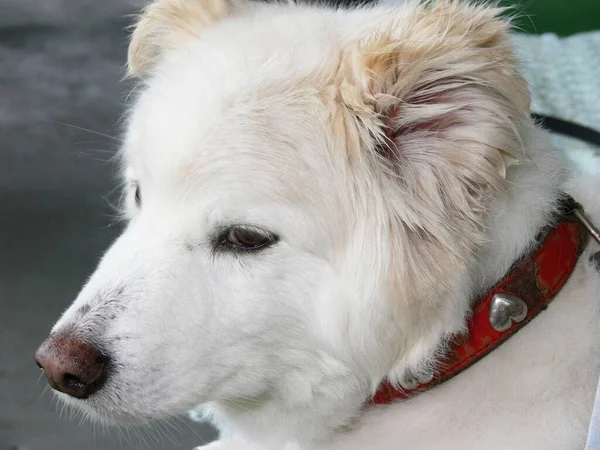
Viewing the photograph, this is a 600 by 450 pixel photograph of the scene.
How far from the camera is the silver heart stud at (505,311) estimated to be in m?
1.11

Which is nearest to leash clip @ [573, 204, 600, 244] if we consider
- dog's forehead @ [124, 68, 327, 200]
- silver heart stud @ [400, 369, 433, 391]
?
silver heart stud @ [400, 369, 433, 391]

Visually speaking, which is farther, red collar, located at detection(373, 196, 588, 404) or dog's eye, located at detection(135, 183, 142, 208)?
dog's eye, located at detection(135, 183, 142, 208)

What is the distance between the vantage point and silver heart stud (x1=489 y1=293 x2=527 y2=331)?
1.11 meters

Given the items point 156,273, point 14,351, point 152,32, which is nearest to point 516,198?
point 156,273

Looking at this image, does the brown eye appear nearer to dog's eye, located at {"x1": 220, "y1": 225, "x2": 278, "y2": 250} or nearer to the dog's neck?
dog's eye, located at {"x1": 220, "y1": 225, "x2": 278, "y2": 250}

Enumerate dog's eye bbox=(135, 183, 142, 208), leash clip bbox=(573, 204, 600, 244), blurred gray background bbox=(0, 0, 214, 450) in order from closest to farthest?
leash clip bbox=(573, 204, 600, 244)
dog's eye bbox=(135, 183, 142, 208)
blurred gray background bbox=(0, 0, 214, 450)

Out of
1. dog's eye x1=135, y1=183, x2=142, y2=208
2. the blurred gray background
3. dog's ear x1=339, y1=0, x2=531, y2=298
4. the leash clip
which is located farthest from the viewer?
the blurred gray background

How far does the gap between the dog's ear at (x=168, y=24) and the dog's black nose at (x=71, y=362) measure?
25.6 inches

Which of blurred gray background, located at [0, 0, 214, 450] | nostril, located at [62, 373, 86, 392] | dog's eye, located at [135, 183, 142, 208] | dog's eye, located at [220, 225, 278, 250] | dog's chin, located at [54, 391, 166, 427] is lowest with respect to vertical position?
blurred gray background, located at [0, 0, 214, 450]

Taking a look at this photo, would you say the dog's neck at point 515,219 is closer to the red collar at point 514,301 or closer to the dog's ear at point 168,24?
the red collar at point 514,301

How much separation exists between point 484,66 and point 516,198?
0.26 meters

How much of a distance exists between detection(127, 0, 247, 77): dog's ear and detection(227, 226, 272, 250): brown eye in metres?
0.48

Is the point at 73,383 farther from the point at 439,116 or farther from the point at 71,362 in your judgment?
the point at 439,116

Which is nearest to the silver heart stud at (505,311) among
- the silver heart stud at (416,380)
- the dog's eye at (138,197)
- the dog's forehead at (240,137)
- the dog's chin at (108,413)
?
the silver heart stud at (416,380)
